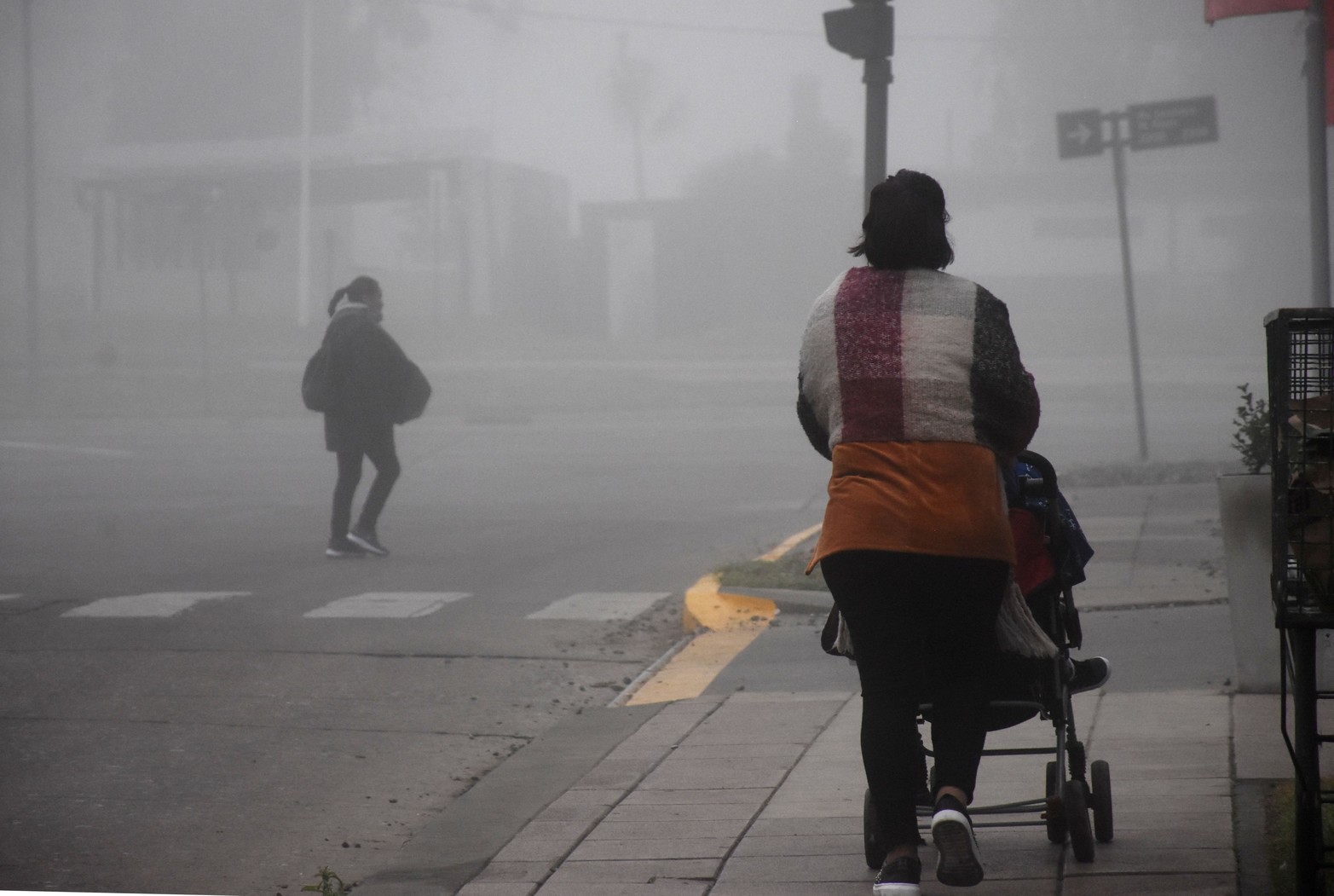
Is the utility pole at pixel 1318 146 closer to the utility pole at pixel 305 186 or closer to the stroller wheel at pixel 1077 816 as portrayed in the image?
the stroller wheel at pixel 1077 816

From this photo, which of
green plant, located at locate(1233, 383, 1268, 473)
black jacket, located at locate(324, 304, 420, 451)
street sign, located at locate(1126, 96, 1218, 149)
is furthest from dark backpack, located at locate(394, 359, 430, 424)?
street sign, located at locate(1126, 96, 1218, 149)

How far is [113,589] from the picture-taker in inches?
387

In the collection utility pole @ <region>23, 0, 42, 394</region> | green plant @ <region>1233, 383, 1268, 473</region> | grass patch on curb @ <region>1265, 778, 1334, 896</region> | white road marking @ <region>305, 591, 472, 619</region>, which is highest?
utility pole @ <region>23, 0, 42, 394</region>

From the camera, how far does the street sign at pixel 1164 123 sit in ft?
49.7

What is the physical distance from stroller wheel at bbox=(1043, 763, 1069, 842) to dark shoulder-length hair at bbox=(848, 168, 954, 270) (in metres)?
1.27

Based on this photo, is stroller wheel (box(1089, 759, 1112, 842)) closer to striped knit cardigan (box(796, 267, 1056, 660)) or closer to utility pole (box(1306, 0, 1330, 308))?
striped knit cardigan (box(796, 267, 1056, 660))

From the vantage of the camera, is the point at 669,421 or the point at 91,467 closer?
the point at 91,467

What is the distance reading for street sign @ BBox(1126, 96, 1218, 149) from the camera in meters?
15.2

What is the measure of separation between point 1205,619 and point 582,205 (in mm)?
45464

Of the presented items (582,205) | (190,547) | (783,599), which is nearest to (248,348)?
(582,205)

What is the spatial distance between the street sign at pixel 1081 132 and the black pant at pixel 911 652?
41.0 feet

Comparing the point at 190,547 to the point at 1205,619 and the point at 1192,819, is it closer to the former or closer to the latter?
the point at 1205,619

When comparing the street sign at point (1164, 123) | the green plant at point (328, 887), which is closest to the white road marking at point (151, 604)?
the green plant at point (328, 887)

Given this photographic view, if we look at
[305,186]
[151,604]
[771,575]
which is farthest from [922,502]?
[305,186]
